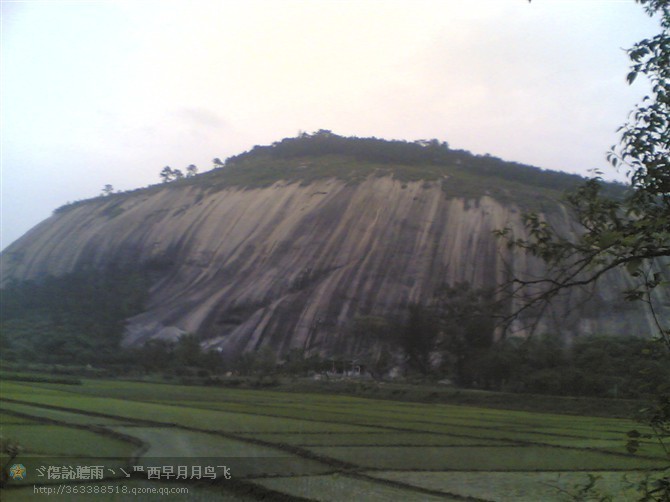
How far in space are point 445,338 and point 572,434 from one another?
6.83m

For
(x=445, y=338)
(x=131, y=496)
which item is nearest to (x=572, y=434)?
(x=445, y=338)

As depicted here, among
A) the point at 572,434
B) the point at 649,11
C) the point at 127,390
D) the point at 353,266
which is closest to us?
the point at 649,11

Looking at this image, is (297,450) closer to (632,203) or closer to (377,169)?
(632,203)

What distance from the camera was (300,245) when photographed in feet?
108

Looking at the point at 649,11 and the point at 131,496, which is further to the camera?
the point at 131,496

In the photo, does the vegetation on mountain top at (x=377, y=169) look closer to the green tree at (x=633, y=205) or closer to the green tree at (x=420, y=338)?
the green tree at (x=420, y=338)

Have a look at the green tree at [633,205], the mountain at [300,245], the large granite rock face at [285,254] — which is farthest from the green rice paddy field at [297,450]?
the large granite rock face at [285,254]

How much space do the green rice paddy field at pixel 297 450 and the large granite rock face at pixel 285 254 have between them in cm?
803

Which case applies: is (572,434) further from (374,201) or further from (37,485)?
(374,201)

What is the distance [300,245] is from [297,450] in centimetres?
2211

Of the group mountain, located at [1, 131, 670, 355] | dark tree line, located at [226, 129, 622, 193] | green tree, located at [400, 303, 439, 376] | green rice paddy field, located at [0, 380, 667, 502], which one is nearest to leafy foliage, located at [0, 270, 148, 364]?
mountain, located at [1, 131, 670, 355]

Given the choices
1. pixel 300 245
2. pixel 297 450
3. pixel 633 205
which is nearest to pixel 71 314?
pixel 300 245

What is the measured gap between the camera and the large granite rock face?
27750 millimetres

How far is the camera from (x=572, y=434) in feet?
48.1
